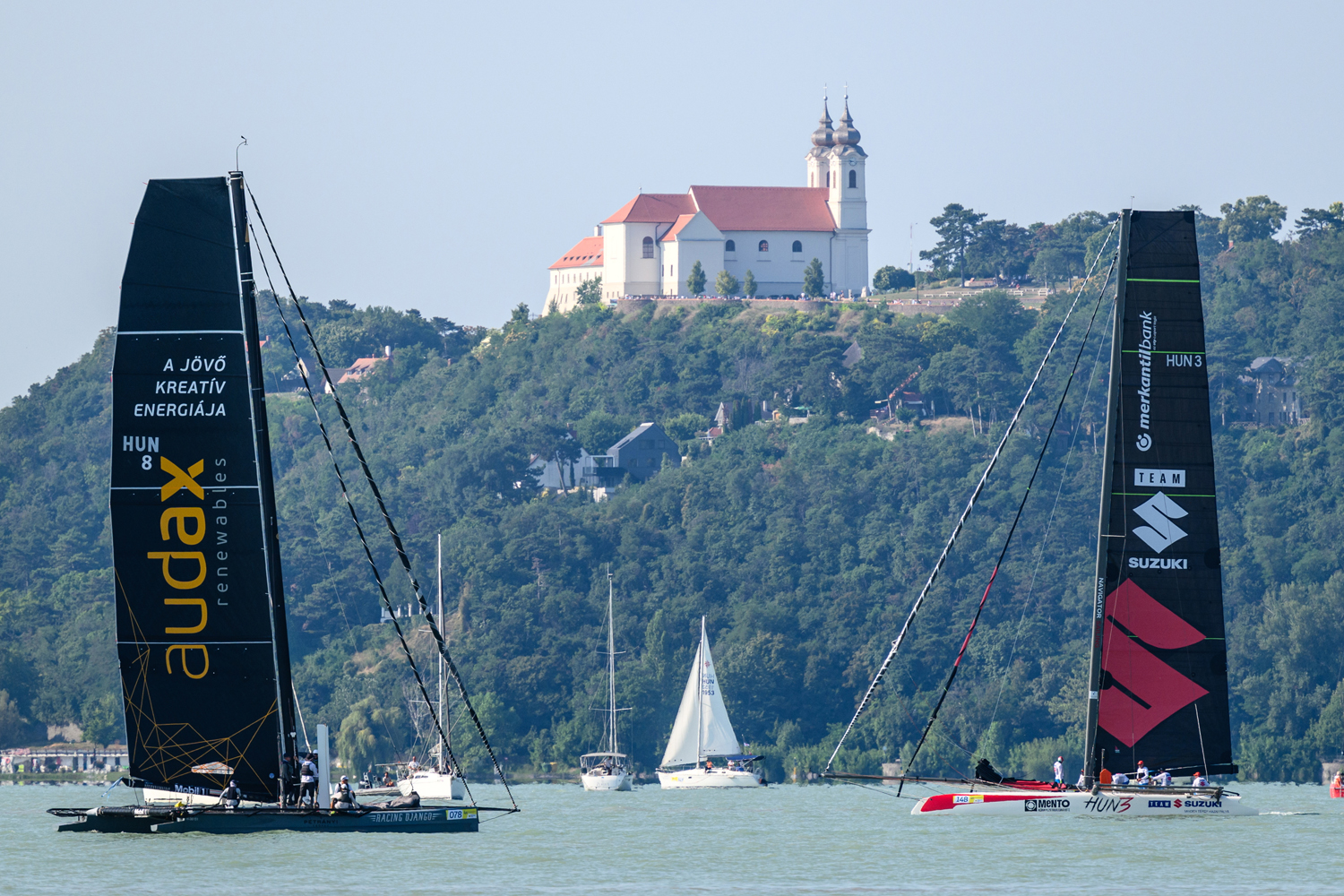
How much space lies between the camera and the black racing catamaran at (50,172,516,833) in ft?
117

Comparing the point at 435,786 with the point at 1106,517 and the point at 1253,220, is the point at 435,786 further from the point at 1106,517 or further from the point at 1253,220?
the point at 1253,220

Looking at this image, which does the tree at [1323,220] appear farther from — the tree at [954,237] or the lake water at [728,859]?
the lake water at [728,859]

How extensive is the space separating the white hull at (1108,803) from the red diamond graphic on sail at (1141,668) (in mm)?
1195

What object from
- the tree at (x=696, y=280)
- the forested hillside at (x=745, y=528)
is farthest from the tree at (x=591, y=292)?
the tree at (x=696, y=280)

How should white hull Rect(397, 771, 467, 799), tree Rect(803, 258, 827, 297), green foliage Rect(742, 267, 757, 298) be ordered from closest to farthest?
white hull Rect(397, 771, 467, 799) < tree Rect(803, 258, 827, 297) < green foliage Rect(742, 267, 757, 298)

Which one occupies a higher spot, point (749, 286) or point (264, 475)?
point (749, 286)

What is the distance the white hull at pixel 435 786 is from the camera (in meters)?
71.4

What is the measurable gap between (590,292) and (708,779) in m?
92.4

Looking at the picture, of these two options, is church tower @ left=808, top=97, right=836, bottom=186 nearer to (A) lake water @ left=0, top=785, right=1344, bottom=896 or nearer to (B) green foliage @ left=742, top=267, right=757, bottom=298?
(B) green foliage @ left=742, top=267, right=757, bottom=298

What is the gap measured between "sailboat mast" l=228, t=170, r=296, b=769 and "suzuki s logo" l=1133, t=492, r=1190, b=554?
45.4 ft

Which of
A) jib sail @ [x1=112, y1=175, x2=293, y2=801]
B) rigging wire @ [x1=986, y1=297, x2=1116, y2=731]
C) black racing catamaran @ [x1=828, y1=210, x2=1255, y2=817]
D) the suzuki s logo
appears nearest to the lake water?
black racing catamaran @ [x1=828, y1=210, x2=1255, y2=817]

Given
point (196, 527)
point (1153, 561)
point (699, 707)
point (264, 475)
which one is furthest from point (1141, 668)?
point (699, 707)

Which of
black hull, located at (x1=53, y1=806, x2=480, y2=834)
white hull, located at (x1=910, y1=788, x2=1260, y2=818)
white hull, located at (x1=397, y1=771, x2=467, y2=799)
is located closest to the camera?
black hull, located at (x1=53, y1=806, x2=480, y2=834)

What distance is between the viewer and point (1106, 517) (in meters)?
39.6
